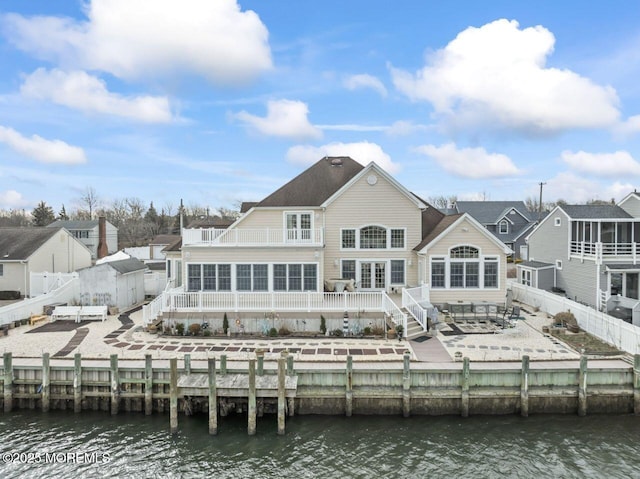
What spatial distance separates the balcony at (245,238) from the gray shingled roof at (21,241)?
16548mm

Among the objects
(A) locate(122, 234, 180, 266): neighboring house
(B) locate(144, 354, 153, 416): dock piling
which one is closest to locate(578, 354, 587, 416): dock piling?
(B) locate(144, 354, 153, 416): dock piling

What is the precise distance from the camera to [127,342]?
16688 mm

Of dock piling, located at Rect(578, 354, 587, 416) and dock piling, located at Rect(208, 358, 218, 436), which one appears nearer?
dock piling, located at Rect(208, 358, 218, 436)

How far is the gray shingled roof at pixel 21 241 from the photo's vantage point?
29.1 m

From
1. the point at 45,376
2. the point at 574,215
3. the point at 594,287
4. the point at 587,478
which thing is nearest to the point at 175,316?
the point at 45,376

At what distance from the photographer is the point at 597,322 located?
55.7ft

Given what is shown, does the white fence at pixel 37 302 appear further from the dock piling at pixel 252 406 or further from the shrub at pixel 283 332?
the dock piling at pixel 252 406

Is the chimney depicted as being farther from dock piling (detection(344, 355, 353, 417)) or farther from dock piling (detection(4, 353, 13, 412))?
dock piling (detection(344, 355, 353, 417))

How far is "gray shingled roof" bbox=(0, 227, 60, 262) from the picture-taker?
2905 cm

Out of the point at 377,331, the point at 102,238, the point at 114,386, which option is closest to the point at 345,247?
the point at 377,331

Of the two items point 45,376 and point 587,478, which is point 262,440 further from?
point 587,478

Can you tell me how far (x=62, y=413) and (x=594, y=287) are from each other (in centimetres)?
2484

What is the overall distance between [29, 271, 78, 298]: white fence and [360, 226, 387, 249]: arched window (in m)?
18.6

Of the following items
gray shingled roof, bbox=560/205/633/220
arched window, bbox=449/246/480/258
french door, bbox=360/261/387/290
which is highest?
gray shingled roof, bbox=560/205/633/220
